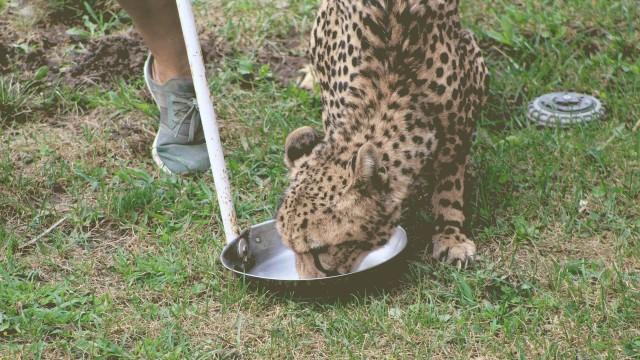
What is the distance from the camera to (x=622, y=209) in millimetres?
4555

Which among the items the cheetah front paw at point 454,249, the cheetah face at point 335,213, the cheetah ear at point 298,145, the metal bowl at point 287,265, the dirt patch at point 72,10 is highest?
the dirt patch at point 72,10

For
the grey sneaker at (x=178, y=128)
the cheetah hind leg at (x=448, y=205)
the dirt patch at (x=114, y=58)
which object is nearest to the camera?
the cheetah hind leg at (x=448, y=205)

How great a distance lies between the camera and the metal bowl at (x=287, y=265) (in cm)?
396

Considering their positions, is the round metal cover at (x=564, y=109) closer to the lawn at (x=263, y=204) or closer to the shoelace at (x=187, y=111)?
the lawn at (x=263, y=204)

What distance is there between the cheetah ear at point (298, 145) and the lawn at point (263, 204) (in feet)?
1.89

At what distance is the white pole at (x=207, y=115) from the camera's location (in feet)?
13.1

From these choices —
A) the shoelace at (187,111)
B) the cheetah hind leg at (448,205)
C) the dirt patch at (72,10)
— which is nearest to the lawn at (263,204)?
the dirt patch at (72,10)

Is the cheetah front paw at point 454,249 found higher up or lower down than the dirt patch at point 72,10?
lower down

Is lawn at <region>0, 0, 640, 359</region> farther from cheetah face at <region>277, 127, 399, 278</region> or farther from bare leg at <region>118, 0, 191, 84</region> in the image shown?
bare leg at <region>118, 0, 191, 84</region>

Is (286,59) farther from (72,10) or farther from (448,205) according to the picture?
(448,205)

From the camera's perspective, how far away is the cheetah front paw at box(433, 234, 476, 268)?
4.24m

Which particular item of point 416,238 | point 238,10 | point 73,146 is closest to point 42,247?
point 73,146

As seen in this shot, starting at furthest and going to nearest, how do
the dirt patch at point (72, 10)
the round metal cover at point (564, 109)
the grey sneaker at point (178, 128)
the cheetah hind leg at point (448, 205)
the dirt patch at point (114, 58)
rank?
the dirt patch at point (72, 10)
the dirt patch at point (114, 58)
the round metal cover at point (564, 109)
the grey sneaker at point (178, 128)
the cheetah hind leg at point (448, 205)

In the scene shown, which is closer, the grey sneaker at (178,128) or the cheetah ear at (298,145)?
the cheetah ear at (298,145)
